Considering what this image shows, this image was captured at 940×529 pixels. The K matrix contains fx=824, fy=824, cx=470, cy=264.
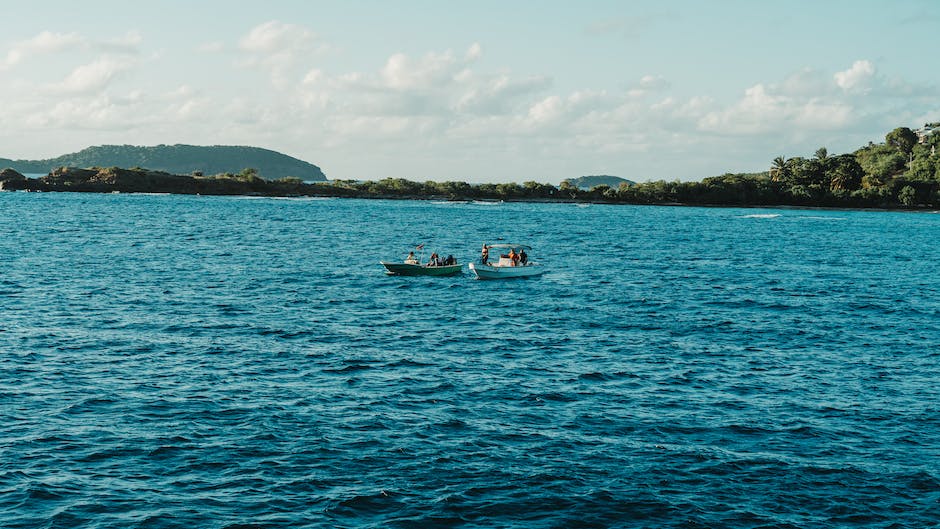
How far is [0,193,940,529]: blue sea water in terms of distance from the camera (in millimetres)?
25250

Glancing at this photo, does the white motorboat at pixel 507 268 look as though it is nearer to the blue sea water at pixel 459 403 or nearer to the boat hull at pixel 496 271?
the boat hull at pixel 496 271

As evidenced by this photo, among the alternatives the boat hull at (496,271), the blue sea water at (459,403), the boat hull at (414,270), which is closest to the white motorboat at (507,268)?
the boat hull at (496,271)

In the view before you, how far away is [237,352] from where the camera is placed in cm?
4419

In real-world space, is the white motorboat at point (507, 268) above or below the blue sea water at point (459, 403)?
above

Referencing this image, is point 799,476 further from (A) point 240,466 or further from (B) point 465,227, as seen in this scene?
(B) point 465,227

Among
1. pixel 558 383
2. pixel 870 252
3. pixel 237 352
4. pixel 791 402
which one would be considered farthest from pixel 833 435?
pixel 870 252

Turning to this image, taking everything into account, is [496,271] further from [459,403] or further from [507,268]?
[459,403]

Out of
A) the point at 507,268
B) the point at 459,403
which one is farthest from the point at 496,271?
the point at 459,403

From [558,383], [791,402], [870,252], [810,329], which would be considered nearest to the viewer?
[791,402]

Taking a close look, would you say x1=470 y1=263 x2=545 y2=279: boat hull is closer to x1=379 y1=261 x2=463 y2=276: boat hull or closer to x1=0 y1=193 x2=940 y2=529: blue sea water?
x1=379 y1=261 x2=463 y2=276: boat hull

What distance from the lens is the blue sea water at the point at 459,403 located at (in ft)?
82.8

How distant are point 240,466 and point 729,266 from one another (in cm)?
8076

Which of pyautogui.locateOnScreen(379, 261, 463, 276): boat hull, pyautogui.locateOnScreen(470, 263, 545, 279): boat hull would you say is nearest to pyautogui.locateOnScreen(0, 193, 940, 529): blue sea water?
pyautogui.locateOnScreen(379, 261, 463, 276): boat hull

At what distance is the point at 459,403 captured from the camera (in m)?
35.6
